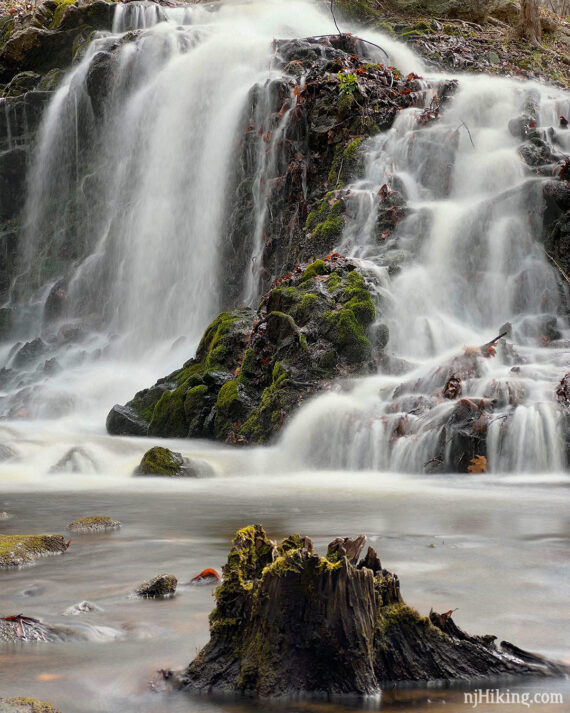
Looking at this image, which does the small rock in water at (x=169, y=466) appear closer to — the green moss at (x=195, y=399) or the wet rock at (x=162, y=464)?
the wet rock at (x=162, y=464)

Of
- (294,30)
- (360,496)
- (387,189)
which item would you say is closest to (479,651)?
(360,496)

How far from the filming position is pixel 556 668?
2615 mm

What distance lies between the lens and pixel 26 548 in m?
4.41

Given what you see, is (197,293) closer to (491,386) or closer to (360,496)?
(491,386)

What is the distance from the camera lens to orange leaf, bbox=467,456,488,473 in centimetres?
895

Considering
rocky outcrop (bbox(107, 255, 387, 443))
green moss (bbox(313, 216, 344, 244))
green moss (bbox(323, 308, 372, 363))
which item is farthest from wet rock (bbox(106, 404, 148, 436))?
green moss (bbox(313, 216, 344, 244))

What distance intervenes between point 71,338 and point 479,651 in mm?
19859

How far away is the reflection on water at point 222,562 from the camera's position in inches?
100.0

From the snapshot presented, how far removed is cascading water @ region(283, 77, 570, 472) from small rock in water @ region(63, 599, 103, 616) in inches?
246

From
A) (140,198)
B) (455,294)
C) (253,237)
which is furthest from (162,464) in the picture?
(140,198)

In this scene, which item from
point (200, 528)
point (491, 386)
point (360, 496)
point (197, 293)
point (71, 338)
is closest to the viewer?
point (200, 528)

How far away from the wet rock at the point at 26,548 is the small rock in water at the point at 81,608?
983 millimetres

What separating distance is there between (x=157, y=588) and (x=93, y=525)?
6.69ft

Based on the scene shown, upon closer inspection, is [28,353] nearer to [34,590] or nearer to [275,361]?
[275,361]
